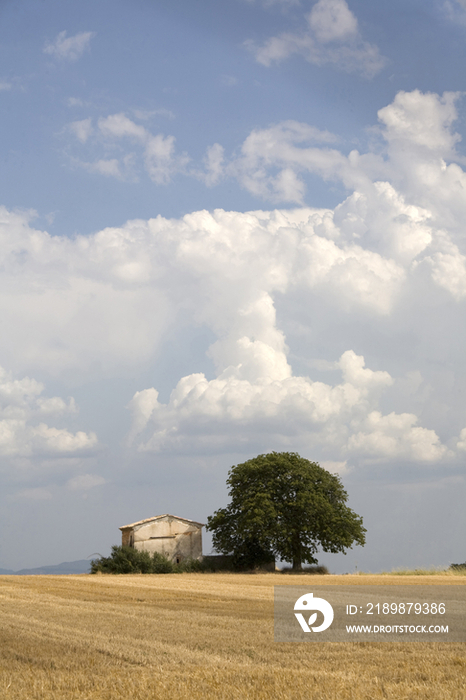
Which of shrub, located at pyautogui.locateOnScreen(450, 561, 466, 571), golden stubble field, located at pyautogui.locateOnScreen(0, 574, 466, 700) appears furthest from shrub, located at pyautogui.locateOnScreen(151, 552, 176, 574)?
golden stubble field, located at pyautogui.locateOnScreen(0, 574, 466, 700)

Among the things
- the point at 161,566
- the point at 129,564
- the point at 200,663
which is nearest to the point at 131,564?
the point at 129,564

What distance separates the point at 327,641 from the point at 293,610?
Answer: 482 centimetres

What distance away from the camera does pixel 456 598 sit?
19562mm

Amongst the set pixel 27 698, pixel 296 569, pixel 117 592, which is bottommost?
pixel 296 569

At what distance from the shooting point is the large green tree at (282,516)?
155 ft

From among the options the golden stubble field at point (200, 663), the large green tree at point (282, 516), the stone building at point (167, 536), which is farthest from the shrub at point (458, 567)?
the golden stubble field at point (200, 663)

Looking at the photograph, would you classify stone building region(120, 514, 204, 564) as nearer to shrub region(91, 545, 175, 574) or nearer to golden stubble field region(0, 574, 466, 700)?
shrub region(91, 545, 175, 574)

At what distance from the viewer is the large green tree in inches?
1854

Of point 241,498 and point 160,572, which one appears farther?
point 241,498

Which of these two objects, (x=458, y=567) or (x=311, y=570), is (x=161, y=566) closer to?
(x=311, y=570)

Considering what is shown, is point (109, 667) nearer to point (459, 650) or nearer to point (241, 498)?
point (459, 650)

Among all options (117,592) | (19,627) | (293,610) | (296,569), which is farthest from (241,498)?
(19,627)

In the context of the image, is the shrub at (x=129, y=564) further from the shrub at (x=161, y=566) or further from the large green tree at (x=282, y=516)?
the large green tree at (x=282, y=516)

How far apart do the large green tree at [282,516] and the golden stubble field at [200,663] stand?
33785 mm
